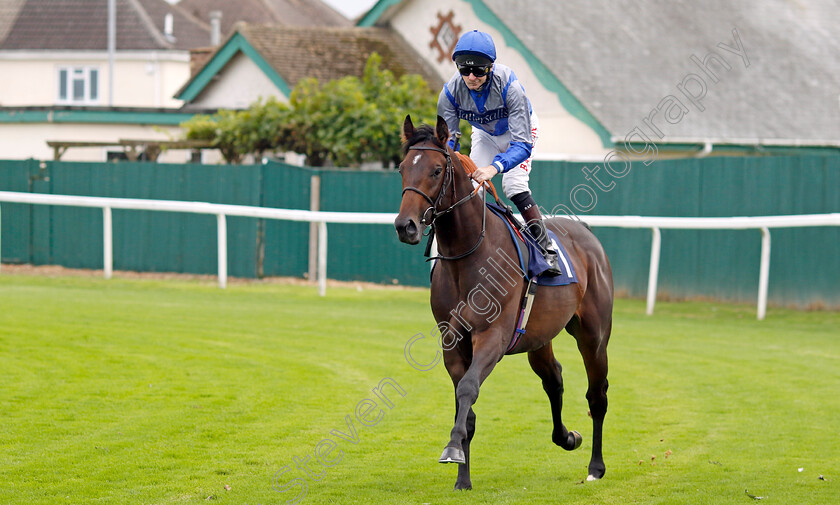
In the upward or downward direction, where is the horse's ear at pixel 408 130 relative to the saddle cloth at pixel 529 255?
upward

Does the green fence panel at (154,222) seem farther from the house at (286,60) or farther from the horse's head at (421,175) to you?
the horse's head at (421,175)

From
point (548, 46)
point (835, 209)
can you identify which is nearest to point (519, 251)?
point (835, 209)

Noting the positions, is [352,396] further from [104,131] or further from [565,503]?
[104,131]

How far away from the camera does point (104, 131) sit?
24516 mm

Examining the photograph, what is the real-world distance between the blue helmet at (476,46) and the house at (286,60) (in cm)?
1630

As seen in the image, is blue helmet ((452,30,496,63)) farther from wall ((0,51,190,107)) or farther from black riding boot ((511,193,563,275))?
wall ((0,51,190,107))

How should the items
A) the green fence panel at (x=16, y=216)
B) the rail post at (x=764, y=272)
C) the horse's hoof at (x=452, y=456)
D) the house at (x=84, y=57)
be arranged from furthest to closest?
1. the house at (x=84, y=57)
2. the green fence panel at (x=16, y=216)
3. the rail post at (x=764, y=272)
4. the horse's hoof at (x=452, y=456)

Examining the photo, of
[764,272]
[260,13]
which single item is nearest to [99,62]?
→ [260,13]

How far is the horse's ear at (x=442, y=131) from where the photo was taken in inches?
229

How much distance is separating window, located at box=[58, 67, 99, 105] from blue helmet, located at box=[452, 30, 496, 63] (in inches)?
1888

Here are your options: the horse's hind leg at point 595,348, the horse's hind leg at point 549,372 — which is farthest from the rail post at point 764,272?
the horse's hind leg at point 549,372

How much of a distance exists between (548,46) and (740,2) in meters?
7.42

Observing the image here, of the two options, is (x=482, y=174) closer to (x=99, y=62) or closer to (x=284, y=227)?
(x=284, y=227)

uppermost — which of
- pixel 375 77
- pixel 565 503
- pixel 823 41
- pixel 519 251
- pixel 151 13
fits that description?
pixel 151 13
